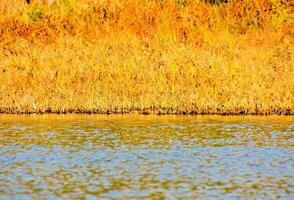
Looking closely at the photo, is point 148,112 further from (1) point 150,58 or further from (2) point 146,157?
(2) point 146,157

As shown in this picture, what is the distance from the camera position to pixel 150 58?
22.7 m

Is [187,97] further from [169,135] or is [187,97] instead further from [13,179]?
[13,179]

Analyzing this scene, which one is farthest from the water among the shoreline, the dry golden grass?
the dry golden grass

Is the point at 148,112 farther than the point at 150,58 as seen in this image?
No

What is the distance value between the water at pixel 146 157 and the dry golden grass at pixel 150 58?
1.00m

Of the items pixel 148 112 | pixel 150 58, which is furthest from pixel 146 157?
pixel 150 58

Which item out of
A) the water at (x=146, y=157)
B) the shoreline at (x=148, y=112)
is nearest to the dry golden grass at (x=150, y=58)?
the shoreline at (x=148, y=112)

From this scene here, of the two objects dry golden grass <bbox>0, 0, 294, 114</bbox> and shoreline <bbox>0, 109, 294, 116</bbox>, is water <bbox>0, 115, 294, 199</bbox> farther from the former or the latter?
dry golden grass <bbox>0, 0, 294, 114</bbox>

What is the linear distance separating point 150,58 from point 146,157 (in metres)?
8.29

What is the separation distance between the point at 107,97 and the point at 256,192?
32.2ft

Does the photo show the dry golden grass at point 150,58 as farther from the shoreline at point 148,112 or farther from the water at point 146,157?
the water at point 146,157

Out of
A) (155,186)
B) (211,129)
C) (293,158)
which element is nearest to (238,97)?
(211,129)

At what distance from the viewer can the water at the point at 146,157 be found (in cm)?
1176

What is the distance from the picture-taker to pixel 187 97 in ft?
67.4
